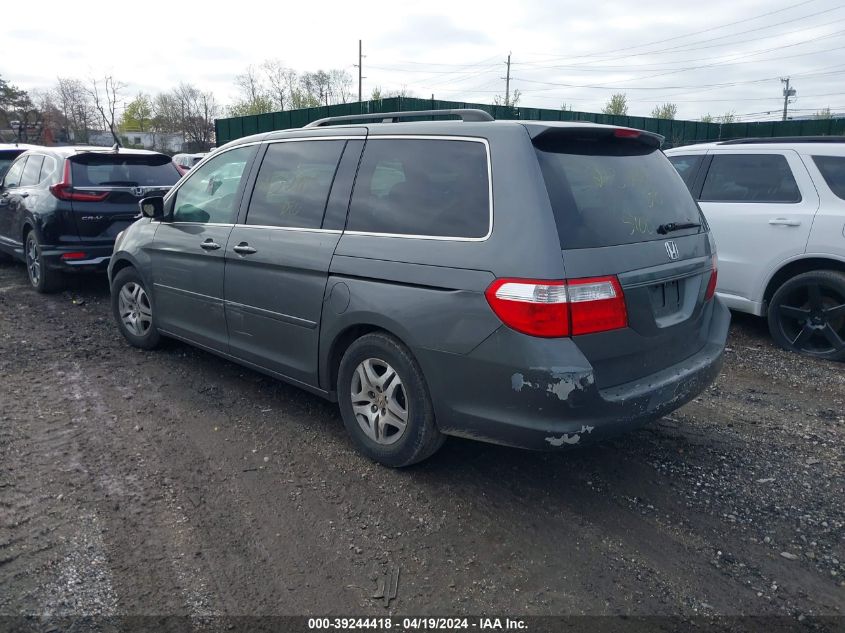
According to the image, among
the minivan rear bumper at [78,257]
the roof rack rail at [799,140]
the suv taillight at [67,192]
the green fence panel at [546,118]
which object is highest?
the green fence panel at [546,118]

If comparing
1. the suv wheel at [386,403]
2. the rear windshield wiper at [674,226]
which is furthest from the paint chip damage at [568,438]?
the rear windshield wiper at [674,226]

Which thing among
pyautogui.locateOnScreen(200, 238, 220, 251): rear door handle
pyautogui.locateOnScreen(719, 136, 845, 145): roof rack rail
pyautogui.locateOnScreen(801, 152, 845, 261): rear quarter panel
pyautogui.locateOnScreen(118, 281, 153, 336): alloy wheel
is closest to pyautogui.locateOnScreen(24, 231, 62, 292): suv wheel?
pyautogui.locateOnScreen(118, 281, 153, 336): alloy wheel

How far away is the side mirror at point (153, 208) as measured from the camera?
516 centimetres

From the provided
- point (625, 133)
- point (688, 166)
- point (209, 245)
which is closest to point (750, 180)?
point (688, 166)

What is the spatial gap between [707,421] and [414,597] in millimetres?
2639

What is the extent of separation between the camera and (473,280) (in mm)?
3047

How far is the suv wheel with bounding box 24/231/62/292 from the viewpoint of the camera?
7.71 meters

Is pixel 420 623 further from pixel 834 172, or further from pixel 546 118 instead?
pixel 546 118

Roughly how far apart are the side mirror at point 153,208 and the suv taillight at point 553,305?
3.28 m

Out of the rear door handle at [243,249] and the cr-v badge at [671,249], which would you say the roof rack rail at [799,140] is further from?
the rear door handle at [243,249]

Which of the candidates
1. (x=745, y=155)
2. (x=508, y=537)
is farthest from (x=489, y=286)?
(x=745, y=155)

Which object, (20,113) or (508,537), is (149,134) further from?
(508,537)

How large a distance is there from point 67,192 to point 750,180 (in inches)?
282

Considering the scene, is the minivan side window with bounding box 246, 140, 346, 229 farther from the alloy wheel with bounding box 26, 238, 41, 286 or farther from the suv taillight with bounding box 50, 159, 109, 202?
the alloy wheel with bounding box 26, 238, 41, 286
